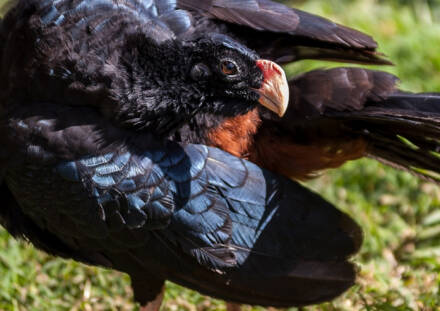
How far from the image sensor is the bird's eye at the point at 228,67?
12.0ft

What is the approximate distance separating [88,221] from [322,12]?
416 cm

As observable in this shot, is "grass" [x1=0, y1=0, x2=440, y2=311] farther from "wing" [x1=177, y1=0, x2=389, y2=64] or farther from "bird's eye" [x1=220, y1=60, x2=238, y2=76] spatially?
"bird's eye" [x1=220, y1=60, x2=238, y2=76]

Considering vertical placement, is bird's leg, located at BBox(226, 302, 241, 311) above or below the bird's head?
below

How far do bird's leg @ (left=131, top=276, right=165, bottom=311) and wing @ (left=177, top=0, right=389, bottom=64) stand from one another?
1.29 metres

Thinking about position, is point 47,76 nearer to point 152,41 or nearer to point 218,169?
point 152,41

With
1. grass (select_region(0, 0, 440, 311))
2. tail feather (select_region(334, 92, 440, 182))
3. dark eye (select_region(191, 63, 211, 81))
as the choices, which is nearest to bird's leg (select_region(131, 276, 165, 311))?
grass (select_region(0, 0, 440, 311))

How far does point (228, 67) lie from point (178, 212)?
2.35 feet

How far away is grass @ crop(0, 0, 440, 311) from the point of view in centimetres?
452

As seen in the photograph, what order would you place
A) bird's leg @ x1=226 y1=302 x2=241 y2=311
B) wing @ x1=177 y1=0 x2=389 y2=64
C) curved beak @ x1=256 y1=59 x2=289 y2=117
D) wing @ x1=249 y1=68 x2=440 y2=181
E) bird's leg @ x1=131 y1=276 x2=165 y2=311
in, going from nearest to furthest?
curved beak @ x1=256 y1=59 x2=289 y2=117 < wing @ x1=249 y1=68 x2=440 y2=181 < wing @ x1=177 y1=0 x2=389 y2=64 < bird's leg @ x1=131 y1=276 x2=165 y2=311 < bird's leg @ x1=226 y1=302 x2=241 y2=311

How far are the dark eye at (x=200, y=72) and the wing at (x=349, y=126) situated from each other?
50cm

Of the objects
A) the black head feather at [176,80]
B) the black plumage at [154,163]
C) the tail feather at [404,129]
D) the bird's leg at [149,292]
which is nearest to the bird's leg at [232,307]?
the bird's leg at [149,292]

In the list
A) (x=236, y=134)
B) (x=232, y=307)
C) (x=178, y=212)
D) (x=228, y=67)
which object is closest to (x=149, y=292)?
(x=232, y=307)

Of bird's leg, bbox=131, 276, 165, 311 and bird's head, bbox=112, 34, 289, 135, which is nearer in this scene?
bird's head, bbox=112, 34, 289, 135

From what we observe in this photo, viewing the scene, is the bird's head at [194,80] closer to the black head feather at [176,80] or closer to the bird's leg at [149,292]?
the black head feather at [176,80]
